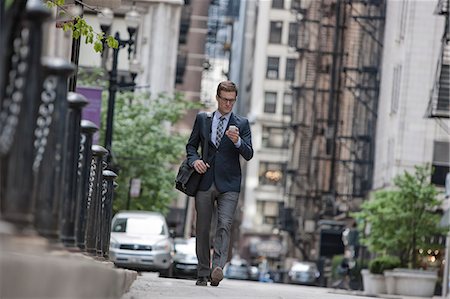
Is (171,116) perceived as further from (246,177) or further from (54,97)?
(246,177)

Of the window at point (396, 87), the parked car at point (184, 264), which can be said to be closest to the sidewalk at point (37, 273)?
the parked car at point (184, 264)

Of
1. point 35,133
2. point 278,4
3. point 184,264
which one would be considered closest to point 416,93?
point 184,264

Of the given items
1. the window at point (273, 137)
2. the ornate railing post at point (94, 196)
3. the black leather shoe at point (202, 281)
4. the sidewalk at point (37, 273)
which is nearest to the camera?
the sidewalk at point (37, 273)

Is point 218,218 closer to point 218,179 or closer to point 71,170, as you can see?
point 218,179

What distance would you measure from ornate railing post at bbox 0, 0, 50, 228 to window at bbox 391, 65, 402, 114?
177 feet

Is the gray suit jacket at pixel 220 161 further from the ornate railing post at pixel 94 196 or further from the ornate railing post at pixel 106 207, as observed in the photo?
the ornate railing post at pixel 94 196

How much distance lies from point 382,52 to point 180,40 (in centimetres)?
3603

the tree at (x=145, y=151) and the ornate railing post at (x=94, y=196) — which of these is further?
the tree at (x=145, y=151)

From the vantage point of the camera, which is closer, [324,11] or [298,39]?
[324,11]

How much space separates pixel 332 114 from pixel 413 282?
51.1m

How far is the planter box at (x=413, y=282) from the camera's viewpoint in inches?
1655

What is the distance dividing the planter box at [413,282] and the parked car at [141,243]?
6398 millimetres

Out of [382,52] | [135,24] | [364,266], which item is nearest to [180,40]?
[382,52]

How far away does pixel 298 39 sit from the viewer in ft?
386
